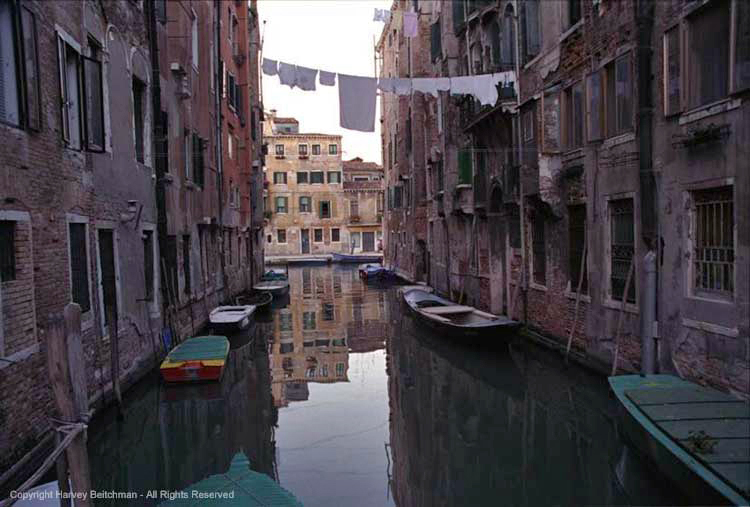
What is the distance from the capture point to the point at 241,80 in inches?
909

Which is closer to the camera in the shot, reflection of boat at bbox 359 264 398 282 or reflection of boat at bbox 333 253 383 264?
reflection of boat at bbox 359 264 398 282

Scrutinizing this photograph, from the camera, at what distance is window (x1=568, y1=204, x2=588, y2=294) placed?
10711 millimetres

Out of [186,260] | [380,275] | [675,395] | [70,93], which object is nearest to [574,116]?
[675,395]

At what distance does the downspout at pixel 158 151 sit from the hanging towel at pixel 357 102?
3453 mm

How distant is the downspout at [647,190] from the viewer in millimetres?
8258

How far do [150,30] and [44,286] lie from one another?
6.40 m

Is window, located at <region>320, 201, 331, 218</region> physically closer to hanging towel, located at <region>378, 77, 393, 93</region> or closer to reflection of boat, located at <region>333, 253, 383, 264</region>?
reflection of boat, located at <region>333, 253, 383, 264</region>

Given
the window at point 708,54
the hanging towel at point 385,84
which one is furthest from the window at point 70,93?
the window at point 708,54

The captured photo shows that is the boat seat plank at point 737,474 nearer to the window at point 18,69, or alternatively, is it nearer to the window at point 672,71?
the window at point 672,71

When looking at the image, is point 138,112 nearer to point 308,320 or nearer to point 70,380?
point 70,380

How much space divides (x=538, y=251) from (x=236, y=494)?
9.58 meters

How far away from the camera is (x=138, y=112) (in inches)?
436

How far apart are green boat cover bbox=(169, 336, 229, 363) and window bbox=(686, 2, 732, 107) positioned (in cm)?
805

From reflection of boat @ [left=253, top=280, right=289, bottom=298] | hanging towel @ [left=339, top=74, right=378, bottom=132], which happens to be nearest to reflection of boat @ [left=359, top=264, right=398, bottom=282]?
reflection of boat @ [left=253, top=280, right=289, bottom=298]
